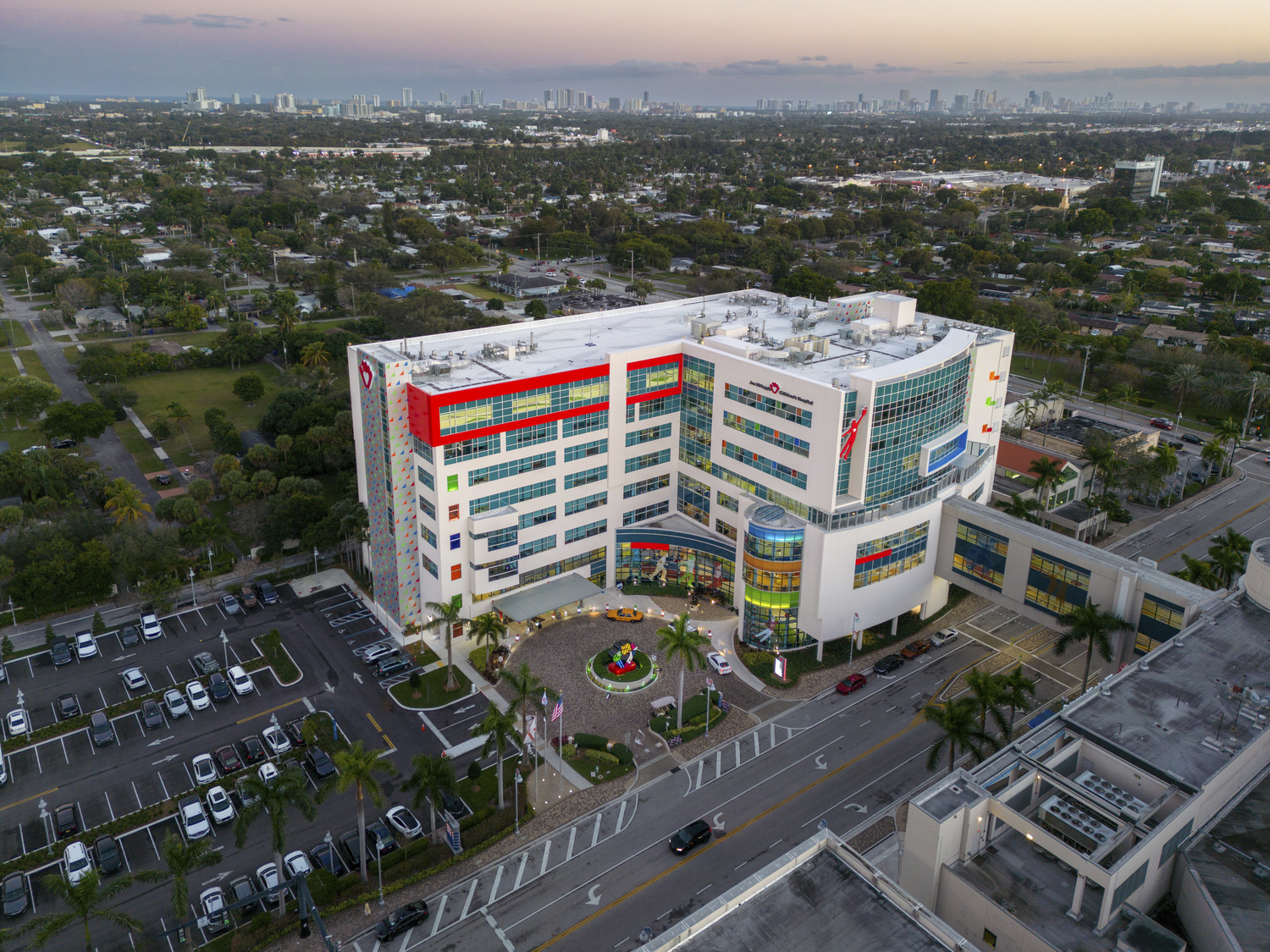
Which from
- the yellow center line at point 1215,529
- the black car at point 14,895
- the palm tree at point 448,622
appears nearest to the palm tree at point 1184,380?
the yellow center line at point 1215,529

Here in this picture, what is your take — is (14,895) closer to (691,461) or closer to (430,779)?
(430,779)

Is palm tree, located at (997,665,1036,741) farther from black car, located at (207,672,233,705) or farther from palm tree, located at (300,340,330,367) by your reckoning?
palm tree, located at (300,340,330,367)

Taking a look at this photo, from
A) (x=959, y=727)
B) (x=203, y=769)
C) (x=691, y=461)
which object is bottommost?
(x=203, y=769)

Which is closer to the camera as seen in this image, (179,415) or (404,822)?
(404,822)

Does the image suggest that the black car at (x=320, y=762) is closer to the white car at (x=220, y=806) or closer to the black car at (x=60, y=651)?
the white car at (x=220, y=806)

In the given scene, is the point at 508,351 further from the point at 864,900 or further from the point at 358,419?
the point at 864,900

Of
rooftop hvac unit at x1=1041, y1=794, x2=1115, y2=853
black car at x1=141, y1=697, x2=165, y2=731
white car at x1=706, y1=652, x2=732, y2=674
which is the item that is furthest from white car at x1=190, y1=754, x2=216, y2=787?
rooftop hvac unit at x1=1041, y1=794, x2=1115, y2=853

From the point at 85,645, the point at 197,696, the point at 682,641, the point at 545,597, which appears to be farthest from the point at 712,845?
the point at 85,645
